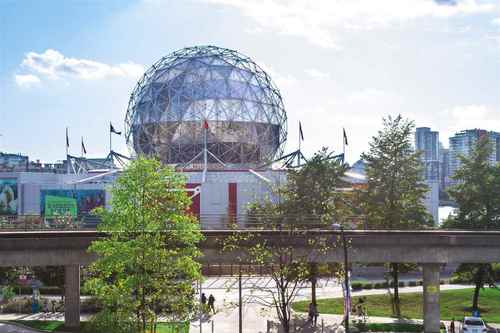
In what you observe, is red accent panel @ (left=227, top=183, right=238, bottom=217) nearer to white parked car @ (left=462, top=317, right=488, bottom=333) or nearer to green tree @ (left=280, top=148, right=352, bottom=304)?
green tree @ (left=280, top=148, right=352, bottom=304)

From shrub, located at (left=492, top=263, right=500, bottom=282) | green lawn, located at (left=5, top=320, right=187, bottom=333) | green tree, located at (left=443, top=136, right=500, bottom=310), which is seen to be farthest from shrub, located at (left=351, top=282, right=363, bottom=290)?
green lawn, located at (left=5, top=320, right=187, bottom=333)

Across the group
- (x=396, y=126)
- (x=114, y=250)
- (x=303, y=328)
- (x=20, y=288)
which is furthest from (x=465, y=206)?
(x=20, y=288)

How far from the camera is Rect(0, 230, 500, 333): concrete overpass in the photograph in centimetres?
2858

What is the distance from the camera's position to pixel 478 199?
1441 inches

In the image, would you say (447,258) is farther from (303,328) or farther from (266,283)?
(266,283)

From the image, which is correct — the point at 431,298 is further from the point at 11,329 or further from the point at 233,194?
the point at 233,194

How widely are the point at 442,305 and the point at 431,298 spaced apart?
9.22 metres

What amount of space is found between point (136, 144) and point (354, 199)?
53.2m

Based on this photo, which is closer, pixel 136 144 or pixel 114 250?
pixel 114 250

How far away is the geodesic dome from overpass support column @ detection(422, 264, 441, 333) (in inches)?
1941

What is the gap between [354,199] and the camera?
135ft

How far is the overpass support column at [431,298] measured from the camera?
98.9ft

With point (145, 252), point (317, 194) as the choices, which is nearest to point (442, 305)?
point (317, 194)

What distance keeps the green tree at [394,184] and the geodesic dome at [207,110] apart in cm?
3924
